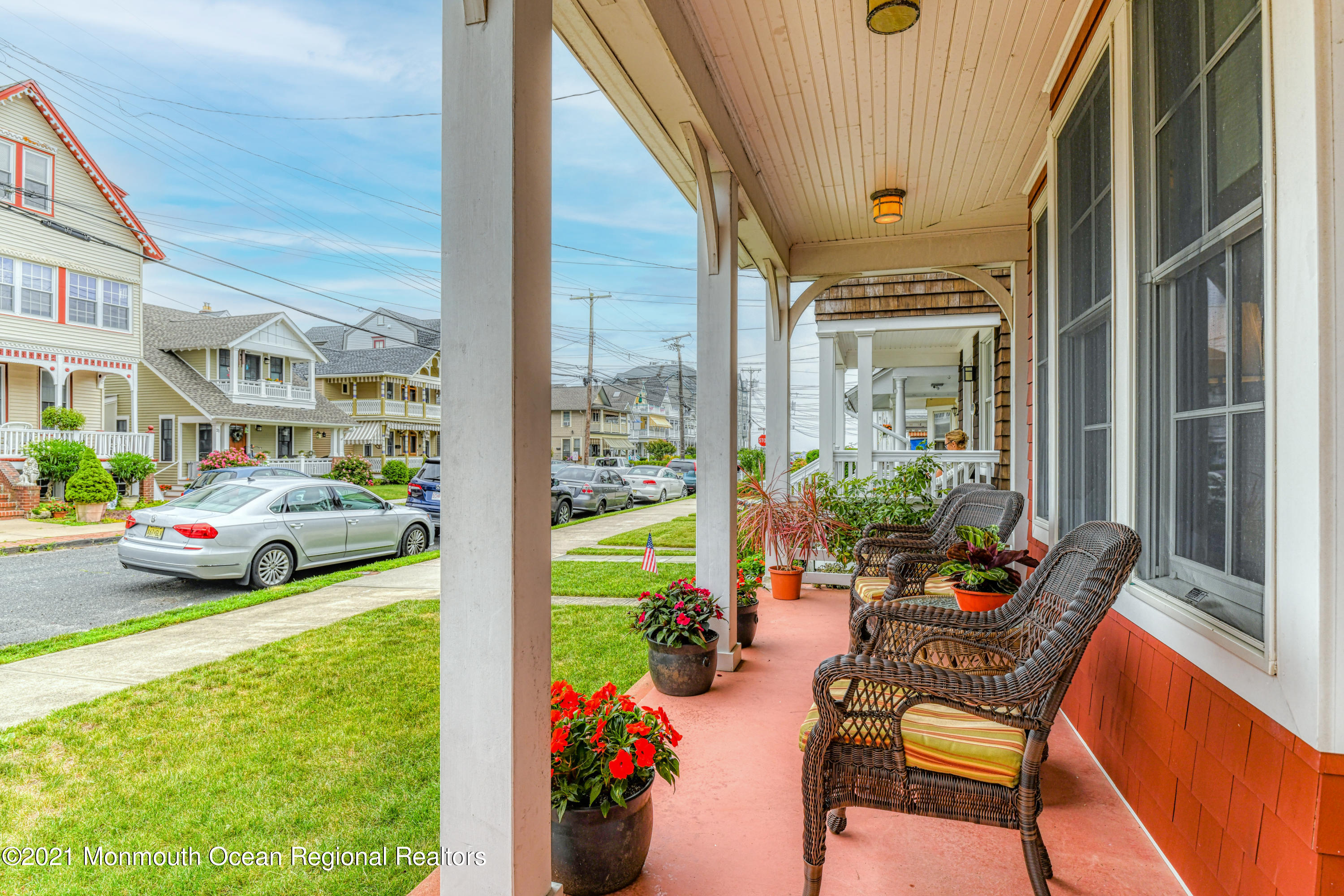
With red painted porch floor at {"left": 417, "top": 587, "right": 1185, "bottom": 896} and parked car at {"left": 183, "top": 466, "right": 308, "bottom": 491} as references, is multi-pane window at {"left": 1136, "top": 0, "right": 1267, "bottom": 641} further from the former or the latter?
parked car at {"left": 183, "top": 466, "right": 308, "bottom": 491}

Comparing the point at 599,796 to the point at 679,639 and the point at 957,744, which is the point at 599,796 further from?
the point at 679,639

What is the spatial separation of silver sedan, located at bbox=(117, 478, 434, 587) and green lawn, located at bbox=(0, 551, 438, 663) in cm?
25

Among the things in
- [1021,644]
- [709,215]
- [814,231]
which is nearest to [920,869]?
[1021,644]

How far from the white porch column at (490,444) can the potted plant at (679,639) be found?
1.68 metres

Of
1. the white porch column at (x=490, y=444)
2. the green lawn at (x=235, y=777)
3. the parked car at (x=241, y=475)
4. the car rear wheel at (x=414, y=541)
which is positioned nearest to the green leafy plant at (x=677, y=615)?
the green lawn at (x=235, y=777)

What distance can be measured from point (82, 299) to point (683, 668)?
48.9ft

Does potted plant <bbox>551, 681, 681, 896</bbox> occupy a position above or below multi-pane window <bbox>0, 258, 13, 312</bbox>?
below

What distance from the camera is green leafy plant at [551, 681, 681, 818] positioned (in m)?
1.58

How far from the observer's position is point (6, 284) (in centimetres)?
1073

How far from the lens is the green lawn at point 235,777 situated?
1918 millimetres

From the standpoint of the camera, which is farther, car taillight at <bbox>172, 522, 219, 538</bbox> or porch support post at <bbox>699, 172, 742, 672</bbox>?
car taillight at <bbox>172, 522, 219, 538</bbox>

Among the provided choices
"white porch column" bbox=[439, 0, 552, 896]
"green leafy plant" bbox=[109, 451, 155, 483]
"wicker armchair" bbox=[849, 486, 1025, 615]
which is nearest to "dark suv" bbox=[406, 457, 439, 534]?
"green leafy plant" bbox=[109, 451, 155, 483]

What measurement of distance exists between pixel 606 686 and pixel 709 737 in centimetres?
99

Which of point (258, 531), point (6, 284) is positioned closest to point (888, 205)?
point (258, 531)
